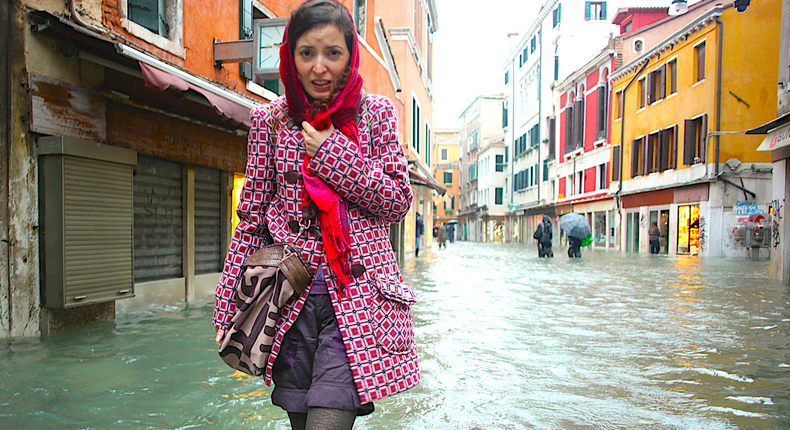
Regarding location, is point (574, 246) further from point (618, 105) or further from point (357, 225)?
point (357, 225)

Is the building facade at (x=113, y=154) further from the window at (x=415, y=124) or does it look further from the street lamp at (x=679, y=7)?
the street lamp at (x=679, y=7)

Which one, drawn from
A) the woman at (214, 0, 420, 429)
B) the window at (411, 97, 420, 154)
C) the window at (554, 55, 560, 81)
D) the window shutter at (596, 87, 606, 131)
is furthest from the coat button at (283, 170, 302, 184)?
the window at (554, 55, 560, 81)

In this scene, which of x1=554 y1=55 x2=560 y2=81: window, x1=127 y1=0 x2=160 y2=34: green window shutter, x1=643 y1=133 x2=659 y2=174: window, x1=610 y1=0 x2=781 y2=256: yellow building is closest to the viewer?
x1=127 y1=0 x2=160 y2=34: green window shutter

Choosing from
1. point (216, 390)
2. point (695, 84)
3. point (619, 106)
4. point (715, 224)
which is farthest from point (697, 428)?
point (619, 106)

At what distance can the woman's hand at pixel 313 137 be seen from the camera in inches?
66.9

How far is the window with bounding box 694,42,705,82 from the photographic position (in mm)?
22938

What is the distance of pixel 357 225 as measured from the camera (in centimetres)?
177

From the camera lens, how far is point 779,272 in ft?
38.1

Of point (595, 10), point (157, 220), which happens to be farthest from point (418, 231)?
point (595, 10)

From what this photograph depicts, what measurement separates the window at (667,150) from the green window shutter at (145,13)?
22711 mm

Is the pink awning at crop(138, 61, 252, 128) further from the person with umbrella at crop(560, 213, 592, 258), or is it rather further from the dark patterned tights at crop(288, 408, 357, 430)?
the person with umbrella at crop(560, 213, 592, 258)

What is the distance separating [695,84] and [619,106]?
22.6 ft

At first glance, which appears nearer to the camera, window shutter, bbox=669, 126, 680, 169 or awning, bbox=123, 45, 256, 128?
awning, bbox=123, 45, 256, 128

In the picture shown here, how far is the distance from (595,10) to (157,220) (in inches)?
1476
